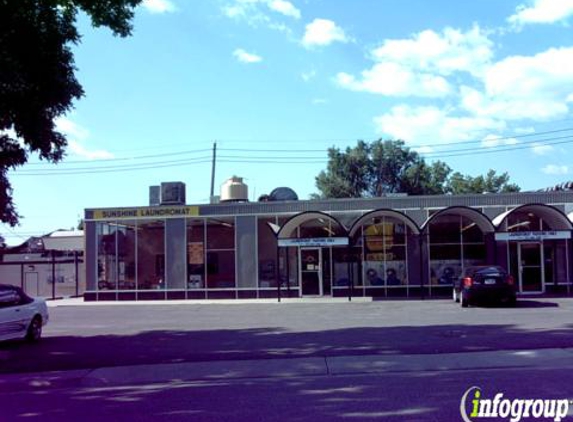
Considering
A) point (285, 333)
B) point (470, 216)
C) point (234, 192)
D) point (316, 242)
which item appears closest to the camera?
point (285, 333)

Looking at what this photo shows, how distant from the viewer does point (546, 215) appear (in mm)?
27969

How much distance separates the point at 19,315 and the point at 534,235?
19.4 meters

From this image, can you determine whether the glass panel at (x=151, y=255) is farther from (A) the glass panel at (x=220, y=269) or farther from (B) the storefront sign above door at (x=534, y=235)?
(B) the storefront sign above door at (x=534, y=235)

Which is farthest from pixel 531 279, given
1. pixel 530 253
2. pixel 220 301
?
pixel 220 301

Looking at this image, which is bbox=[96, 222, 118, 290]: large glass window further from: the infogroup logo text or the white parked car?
the infogroup logo text

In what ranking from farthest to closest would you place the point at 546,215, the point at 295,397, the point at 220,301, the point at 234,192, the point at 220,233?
the point at 234,192 → the point at 220,233 → the point at 220,301 → the point at 546,215 → the point at 295,397

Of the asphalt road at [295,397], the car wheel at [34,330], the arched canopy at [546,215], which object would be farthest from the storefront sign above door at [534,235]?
the car wheel at [34,330]

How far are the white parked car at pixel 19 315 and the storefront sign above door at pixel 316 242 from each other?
12361 mm

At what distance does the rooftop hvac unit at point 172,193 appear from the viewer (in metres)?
32.4

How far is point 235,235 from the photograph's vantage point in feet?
101

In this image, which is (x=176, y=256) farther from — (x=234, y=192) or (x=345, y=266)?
(x=345, y=266)

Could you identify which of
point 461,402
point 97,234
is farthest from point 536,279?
point 461,402

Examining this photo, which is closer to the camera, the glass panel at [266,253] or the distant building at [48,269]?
the glass panel at [266,253]

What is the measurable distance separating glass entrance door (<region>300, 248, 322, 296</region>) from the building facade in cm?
5
